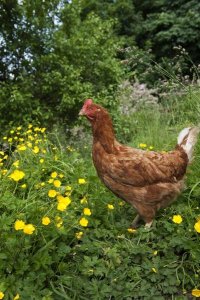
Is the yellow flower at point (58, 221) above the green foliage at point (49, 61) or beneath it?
beneath

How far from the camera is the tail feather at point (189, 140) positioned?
318 centimetres

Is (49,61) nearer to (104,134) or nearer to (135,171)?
(104,134)

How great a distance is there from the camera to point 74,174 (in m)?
3.65

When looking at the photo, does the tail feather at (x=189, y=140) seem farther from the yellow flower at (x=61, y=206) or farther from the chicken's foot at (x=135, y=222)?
the yellow flower at (x=61, y=206)

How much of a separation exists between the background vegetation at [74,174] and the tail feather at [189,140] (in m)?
0.26

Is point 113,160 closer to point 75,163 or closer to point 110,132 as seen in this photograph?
point 110,132

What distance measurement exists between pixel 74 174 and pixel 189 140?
1024 millimetres

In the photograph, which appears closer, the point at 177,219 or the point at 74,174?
the point at 177,219

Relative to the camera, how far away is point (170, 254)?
271cm

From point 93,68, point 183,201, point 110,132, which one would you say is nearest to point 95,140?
point 110,132

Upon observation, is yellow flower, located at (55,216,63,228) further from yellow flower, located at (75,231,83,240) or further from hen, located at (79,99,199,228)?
hen, located at (79,99,199,228)

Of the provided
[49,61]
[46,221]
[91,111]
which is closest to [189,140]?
[91,111]

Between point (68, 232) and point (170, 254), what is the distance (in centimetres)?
67

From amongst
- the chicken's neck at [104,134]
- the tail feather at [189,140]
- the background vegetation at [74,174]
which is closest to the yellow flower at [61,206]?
the background vegetation at [74,174]
